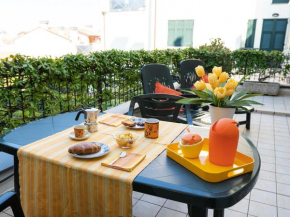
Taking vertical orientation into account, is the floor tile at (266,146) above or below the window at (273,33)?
below

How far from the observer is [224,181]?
1001mm

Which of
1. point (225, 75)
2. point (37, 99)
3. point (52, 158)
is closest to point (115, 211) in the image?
point (52, 158)

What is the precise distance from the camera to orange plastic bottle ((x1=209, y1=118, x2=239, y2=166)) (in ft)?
3.34

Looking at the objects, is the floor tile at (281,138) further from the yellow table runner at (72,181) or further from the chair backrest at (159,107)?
the yellow table runner at (72,181)

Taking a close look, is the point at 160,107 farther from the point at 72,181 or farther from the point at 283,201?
the point at 72,181

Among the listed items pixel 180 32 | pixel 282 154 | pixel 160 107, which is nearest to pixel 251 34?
pixel 180 32

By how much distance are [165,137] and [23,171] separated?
81 centimetres

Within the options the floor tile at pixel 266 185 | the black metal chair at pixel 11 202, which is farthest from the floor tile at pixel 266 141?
the black metal chair at pixel 11 202

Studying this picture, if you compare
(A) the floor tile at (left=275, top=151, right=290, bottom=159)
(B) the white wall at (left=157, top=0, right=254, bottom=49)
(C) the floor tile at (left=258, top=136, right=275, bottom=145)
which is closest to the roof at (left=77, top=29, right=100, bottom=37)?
(B) the white wall at (left=157, top=0, right=254, bottom=49)

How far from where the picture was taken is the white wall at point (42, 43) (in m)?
18.2

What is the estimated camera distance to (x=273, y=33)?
12281mm

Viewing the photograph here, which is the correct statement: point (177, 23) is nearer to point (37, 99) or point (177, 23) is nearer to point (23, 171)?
point (37, 99)

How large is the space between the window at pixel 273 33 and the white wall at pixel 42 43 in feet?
41.8

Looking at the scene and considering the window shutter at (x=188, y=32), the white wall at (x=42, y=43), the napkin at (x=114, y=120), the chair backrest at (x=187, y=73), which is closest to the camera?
the napkin at (x=114, y=120)
